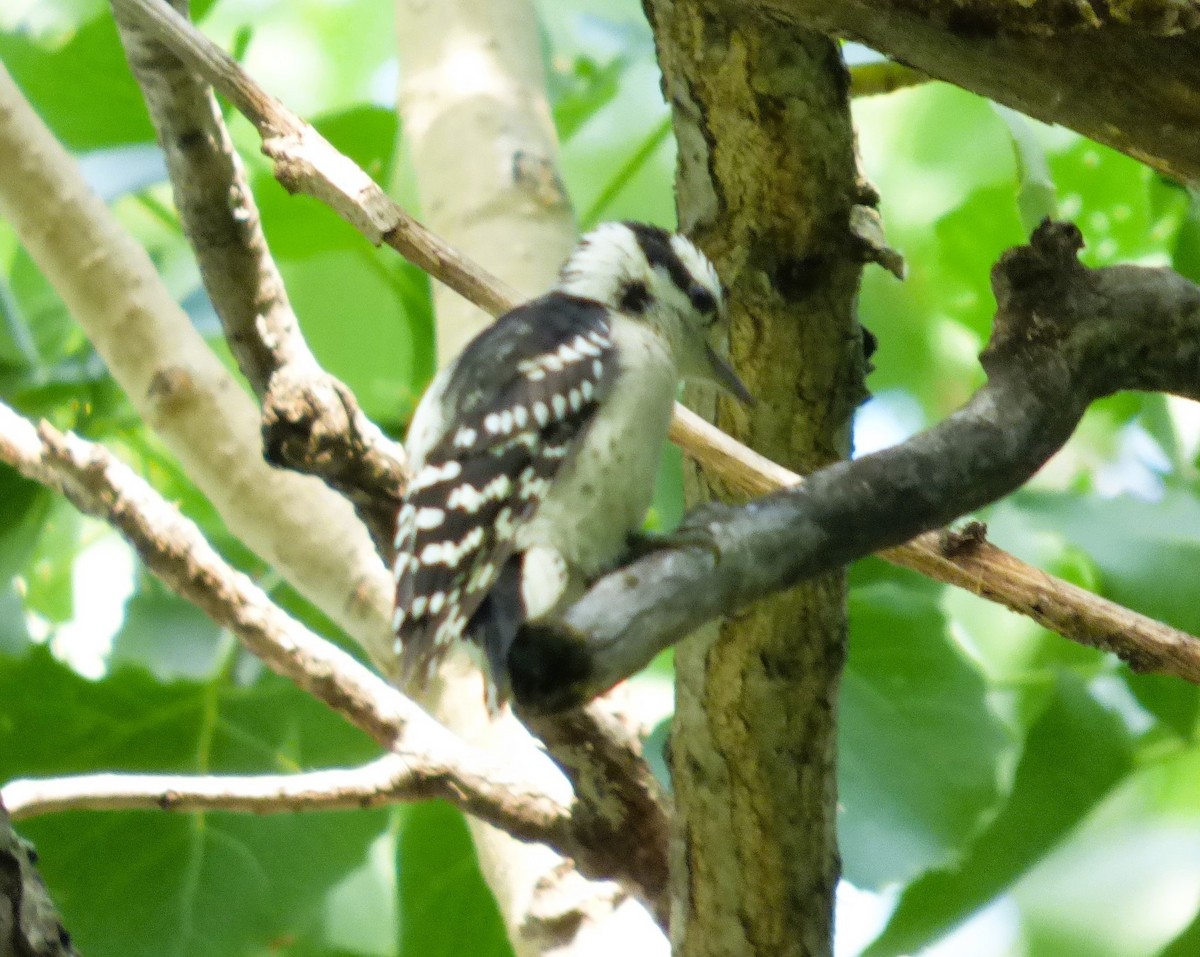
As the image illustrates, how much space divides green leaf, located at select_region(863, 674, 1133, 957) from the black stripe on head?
898mm

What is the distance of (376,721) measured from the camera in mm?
1421

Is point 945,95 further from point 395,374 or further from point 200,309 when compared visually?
point 200,309

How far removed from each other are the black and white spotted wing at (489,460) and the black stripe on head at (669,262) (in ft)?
0.27

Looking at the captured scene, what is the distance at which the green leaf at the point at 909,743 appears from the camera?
1.66 metres

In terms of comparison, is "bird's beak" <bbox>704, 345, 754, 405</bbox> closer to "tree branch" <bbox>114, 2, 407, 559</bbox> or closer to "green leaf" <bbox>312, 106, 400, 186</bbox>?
"tree branch" <bbox>114, 2, 407, 559</bbox>

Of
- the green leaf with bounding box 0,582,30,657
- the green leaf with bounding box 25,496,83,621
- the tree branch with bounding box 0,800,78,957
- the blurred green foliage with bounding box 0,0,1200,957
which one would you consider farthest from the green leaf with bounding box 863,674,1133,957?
the green leaf with bounding box 25,496,83,621

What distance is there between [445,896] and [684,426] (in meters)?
1.10

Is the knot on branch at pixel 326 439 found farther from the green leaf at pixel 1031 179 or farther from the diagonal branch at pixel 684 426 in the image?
Answer: the green leaf at pixel 1031 179

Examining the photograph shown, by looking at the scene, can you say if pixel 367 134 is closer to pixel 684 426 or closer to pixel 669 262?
pixel 669 262

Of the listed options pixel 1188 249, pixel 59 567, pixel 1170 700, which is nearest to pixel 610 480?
pixel 1188 249

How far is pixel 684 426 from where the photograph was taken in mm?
1199

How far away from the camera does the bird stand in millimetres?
1149

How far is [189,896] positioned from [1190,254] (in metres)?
1.55

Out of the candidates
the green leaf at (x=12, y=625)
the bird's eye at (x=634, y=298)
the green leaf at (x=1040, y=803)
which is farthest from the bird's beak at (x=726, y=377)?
the green leaf at (x=12, y=625)
